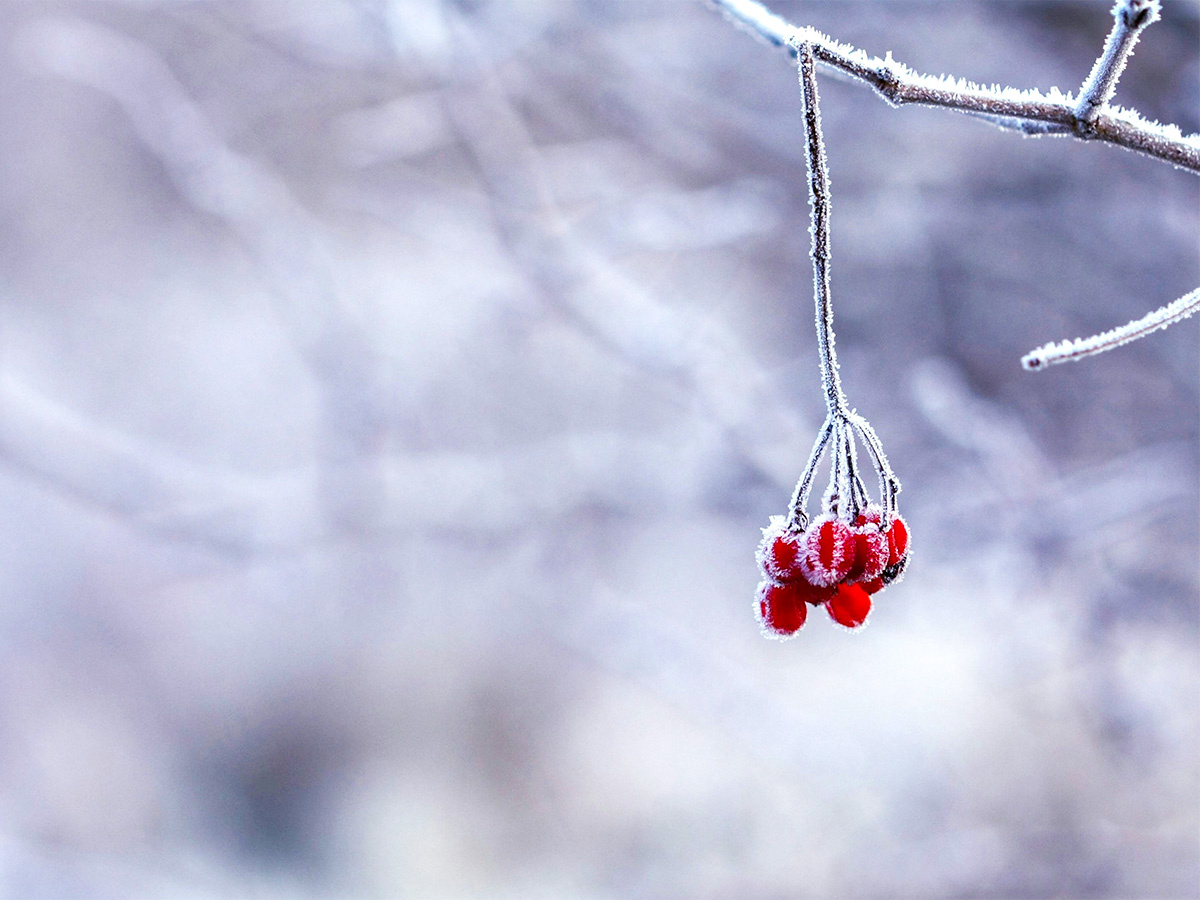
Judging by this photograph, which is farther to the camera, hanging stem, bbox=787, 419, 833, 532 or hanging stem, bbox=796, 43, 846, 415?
hanging stem, bbox=787, 419, 833, 532

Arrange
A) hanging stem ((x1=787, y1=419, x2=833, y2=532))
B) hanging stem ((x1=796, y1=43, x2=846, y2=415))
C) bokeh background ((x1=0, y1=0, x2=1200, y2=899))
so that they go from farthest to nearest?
1. bokeh background ((x1=0, y1=0, x2=1200, y2=899))
2. hanging stem ((x1=787, y1=419, x2=833, y2=532))
3. hanging stem ((x1=796, y1=43, x2=846, y2=415))

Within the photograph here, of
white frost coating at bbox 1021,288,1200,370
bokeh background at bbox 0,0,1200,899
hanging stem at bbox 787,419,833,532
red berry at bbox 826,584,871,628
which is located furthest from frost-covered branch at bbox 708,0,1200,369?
bokeh background at bbox 0,0,1200,899

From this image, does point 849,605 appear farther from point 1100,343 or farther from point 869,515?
point 1100,343

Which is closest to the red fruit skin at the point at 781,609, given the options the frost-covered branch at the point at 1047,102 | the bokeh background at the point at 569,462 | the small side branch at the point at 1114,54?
the frost-covered branch at the point at 1047,102

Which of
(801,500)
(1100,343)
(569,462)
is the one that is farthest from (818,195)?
(569,462)

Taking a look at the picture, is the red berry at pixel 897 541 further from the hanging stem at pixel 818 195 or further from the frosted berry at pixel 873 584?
the hanging stem at pixel 818 195

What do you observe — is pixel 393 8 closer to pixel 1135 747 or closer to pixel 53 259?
pixel 1135 747

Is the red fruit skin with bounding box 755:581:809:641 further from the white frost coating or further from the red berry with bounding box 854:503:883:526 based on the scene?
the white frost coating
